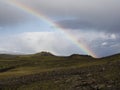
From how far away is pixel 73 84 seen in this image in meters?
70.9

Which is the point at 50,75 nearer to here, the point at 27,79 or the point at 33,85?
the point at 27,79

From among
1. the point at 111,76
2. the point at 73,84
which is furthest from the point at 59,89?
the point at 111,76

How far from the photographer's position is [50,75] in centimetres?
9031

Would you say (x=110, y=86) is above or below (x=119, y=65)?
below

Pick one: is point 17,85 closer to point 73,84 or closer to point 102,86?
point 73,84

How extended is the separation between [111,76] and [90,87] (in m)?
8.42

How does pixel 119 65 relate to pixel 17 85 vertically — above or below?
above

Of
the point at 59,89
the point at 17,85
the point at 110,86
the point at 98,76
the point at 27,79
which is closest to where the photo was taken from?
the point at 110,86

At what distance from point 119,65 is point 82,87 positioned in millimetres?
20368

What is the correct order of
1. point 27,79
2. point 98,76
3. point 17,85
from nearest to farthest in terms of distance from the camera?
point 98,76
point 17,85
point 27,79

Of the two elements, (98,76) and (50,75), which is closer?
(98,76)

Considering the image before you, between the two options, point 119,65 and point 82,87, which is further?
point 119,65

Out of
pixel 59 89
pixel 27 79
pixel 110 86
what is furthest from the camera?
pixel 27 79

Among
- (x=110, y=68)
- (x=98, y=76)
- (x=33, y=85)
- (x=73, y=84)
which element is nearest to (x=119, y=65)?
(x=110, y=68)
